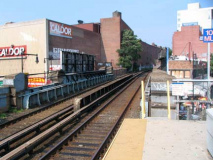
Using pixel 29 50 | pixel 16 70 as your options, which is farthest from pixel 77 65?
pixel 16 70

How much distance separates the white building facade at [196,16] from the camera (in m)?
100

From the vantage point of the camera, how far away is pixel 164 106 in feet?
38.7

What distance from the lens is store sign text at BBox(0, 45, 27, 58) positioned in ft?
114

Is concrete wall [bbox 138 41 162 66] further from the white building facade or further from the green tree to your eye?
the green tree

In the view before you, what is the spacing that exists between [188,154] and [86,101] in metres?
9.68

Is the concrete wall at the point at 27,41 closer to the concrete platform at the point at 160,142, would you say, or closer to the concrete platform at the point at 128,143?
the concrete platform at the point at 128,143

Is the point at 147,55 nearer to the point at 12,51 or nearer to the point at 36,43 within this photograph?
the point at 36,43

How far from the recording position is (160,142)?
17.4ft

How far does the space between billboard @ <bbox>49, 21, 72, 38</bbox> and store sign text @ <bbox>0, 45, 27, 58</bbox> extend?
4.89 meters

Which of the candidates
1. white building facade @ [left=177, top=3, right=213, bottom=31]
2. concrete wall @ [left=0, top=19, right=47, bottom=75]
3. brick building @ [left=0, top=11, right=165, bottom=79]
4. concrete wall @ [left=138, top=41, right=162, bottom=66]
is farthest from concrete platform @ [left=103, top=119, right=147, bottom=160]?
white building facade @ [left=177, top=3, right=213, bottom=31]

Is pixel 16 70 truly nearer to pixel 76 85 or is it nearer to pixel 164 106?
pixel 76 85

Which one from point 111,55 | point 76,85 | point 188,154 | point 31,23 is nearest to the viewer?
point 188,154

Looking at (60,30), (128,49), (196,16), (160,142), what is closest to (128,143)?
(160,142)

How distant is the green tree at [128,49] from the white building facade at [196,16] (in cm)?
5132
